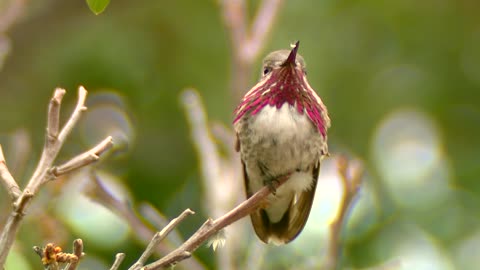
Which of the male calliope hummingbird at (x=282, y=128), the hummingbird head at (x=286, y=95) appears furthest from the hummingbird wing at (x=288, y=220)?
the hummingbird head at (x=286, y=95)

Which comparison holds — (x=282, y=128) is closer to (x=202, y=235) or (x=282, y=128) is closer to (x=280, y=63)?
(x=280, y=63)

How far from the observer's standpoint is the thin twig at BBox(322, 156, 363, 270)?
3379 millimetres

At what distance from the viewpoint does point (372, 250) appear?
20.1ft

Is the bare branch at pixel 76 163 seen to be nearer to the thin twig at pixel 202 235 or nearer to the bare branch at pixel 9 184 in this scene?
the bare branch at pixel 9 184

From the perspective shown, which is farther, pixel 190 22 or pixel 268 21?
pixel 190 22

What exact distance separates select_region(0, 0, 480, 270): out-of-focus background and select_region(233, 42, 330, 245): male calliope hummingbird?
5.54 ft

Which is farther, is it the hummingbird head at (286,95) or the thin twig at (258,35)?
the thin twig at (258,35)

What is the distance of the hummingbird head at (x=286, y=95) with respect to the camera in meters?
3.89

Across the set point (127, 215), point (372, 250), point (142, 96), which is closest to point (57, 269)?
point (127, 215)

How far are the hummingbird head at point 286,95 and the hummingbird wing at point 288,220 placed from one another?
0.38 meters

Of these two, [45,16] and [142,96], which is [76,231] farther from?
[45,16]

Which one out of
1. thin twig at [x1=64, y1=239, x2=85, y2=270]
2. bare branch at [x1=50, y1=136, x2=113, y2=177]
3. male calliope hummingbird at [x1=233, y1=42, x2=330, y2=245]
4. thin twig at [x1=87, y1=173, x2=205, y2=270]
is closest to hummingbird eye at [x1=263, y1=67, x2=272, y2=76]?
male calliope hummingbird at [x1=233, y1=42, x2=330, y2=245]

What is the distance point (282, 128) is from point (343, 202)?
1.78 feet

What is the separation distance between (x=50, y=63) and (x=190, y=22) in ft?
3.75
